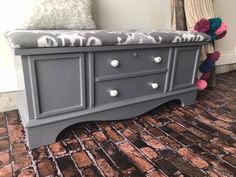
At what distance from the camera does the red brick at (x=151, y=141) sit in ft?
3.81

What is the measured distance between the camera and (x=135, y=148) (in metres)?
1.14

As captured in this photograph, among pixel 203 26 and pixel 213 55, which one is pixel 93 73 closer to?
pixel 203 26

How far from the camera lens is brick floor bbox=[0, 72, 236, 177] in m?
0.98

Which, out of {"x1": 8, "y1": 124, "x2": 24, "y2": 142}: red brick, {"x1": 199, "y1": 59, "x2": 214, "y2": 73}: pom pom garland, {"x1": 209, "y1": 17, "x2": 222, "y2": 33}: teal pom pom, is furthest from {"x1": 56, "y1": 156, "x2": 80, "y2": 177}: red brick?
{"x1": 209, "y1": 17, "x2": 222, "y2": 33}: teal pom pom

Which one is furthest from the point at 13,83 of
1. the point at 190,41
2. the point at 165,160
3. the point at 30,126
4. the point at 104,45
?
the point at 190,41

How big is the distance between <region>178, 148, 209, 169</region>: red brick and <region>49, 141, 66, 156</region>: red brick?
608 millimetres

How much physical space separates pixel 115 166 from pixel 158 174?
0.66 ft

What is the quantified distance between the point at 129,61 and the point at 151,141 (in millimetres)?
480

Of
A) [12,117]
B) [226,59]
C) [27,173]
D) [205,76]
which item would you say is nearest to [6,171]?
[27,173]

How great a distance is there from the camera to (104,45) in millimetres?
1129

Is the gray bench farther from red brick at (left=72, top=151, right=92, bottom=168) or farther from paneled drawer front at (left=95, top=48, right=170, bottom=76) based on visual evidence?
red brick at (left=72, top=151, right=92, bottom=168)

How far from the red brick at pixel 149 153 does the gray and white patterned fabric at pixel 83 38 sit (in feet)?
1.91

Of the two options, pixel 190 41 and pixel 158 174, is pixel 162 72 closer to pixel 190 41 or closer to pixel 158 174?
pixel 190 41

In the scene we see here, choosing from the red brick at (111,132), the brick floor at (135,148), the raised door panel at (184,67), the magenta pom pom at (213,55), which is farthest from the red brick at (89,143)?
the magenta pom pom at (213,55)
